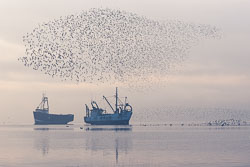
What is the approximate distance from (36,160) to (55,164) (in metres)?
6.36

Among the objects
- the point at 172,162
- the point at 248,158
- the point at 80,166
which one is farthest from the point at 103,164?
the point at 248,158

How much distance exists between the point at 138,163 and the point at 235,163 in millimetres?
9936

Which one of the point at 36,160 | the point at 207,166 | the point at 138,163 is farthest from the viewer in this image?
the point at 36,160

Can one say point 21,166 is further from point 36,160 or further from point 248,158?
point 248,158

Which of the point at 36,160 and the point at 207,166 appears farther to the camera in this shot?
the point at 36,160

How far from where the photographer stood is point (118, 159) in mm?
59688

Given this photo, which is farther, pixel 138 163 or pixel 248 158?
pixel 248 158

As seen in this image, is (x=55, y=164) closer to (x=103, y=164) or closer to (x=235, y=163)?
(x=103, y=164)

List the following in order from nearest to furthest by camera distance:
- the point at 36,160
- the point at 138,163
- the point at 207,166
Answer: the point at 207,166
the point at 138,163
the point at 36,160

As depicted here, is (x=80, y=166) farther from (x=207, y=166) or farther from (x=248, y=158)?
(x=248, y=158)

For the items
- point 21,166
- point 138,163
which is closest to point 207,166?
point 138,163

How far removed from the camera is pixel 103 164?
54094mm

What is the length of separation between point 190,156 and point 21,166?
2078 cm


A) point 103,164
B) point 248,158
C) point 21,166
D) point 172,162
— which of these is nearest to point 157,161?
point 172,162
